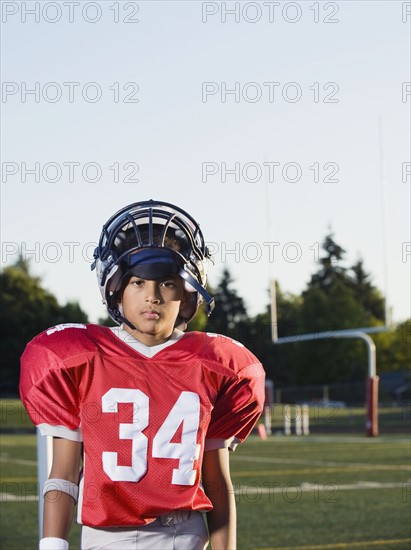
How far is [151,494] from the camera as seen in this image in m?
2.32

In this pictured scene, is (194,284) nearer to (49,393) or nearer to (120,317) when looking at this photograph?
(120,317)

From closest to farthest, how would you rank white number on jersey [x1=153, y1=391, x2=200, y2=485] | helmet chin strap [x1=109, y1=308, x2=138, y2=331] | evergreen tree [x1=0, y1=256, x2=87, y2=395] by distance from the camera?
white number on jersey [x1=153, y1=391, x2=200, y2=485] → helmet chin strap [x1=109, y1=308, x2=138, y2=331] → evergreen tree [x1=0, y1=256, x2=87, y2=395]

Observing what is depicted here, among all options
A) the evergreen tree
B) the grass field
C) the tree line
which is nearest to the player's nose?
the grass field

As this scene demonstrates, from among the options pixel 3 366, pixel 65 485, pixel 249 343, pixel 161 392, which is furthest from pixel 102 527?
pixel 249 343

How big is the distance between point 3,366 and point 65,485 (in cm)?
4090

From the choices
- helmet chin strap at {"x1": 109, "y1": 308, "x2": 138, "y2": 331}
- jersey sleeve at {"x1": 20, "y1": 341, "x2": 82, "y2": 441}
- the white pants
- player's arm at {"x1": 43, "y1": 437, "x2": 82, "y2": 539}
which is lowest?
the white pants

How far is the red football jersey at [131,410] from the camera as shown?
2.33 m

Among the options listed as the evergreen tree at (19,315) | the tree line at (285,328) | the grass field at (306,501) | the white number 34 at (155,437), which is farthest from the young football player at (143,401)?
the evergreen tree at (19,315)

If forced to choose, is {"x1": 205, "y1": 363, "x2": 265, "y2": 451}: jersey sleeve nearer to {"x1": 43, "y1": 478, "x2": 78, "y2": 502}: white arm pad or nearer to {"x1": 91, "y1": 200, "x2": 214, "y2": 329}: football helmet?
{"x1": 91, "y1": 200, "x2": 214, "y2": 329}: football helmet

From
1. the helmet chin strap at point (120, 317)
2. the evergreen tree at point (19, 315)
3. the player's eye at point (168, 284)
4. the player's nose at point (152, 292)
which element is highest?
the evergreen tree at point (19, 315)

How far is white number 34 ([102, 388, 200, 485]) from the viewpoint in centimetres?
234

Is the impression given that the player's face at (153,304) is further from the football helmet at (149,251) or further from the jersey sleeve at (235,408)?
the jersey sleeve at (235,408)

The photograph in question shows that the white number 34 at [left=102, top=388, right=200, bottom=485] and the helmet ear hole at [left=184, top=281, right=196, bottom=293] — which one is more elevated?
the helmet ear hole at [left=184, top=281, right=196, bottom=293]

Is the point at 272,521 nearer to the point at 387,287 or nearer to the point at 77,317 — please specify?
the point at 387,287
